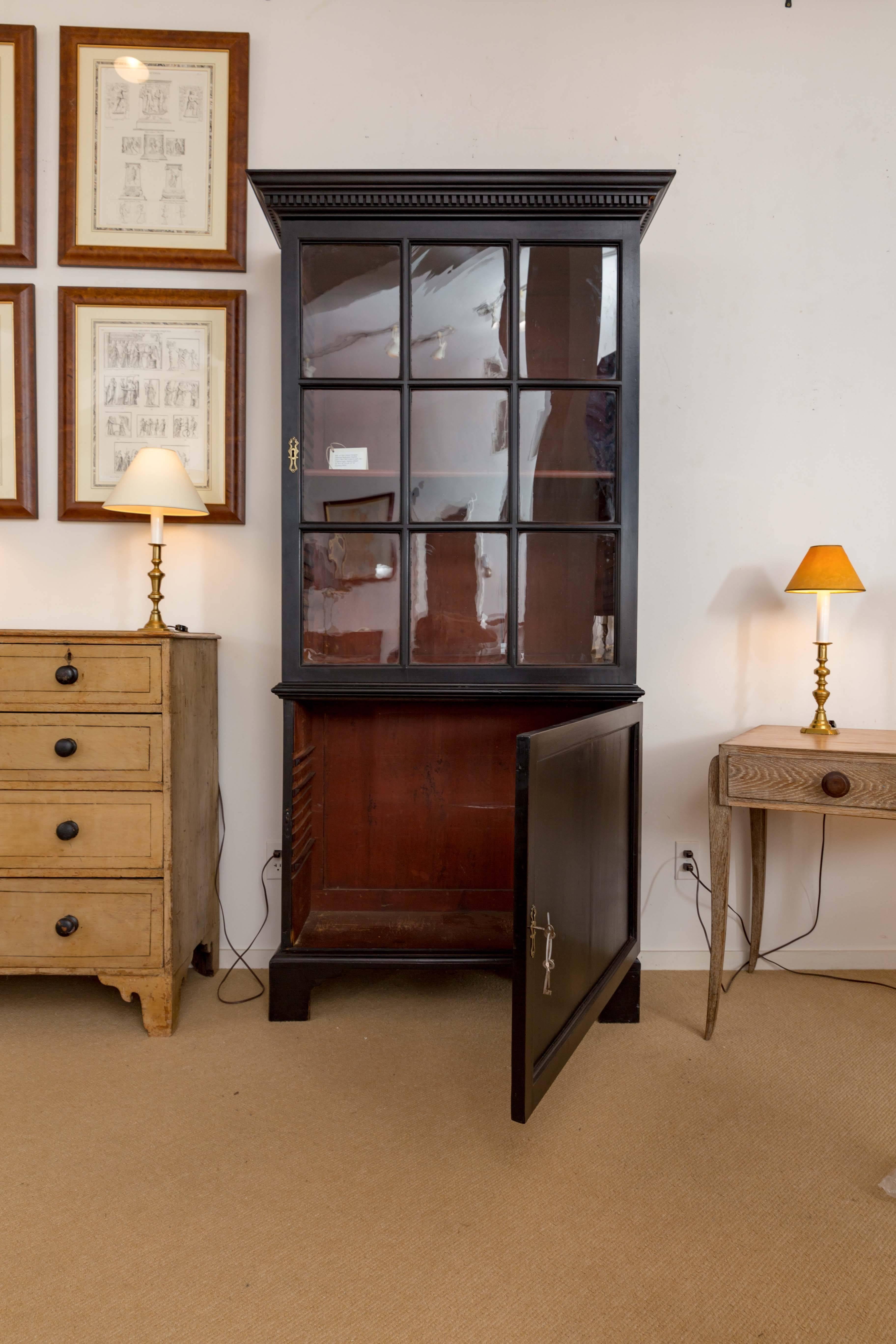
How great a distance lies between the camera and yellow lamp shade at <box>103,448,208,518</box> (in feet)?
6.36

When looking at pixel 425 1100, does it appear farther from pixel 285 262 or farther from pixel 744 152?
pixel 744 152

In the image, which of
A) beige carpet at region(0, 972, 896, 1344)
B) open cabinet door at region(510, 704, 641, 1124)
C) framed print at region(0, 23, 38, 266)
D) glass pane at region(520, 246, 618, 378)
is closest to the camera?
beige carpet at region(0, 972, 896, 1344)

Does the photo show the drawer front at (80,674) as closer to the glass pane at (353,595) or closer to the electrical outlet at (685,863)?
the glass pane at (353,595)

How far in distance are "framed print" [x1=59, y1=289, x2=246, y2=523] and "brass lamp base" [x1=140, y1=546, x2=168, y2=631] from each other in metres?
0.24

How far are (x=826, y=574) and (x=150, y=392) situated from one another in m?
1.99

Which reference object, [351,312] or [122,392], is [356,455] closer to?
[351,312]

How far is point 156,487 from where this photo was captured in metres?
1.95

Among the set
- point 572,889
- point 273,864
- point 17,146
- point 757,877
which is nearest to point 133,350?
point 17,146

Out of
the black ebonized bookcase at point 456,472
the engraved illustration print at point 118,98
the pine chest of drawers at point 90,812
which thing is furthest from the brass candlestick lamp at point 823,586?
the engraved illustration print at point 118,98

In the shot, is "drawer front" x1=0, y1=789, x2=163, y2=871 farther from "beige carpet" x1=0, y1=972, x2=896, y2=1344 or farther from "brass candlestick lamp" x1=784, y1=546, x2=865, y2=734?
"brass candlestick lamp" x1=784, y1=546, x2=865, y2=734

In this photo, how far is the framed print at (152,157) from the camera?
2.21 m

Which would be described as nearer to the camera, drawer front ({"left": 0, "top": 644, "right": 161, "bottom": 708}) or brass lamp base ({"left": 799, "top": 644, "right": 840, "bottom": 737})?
drawer front ({"left": 0, "top": 644, "right": 161, "bottom": 708})

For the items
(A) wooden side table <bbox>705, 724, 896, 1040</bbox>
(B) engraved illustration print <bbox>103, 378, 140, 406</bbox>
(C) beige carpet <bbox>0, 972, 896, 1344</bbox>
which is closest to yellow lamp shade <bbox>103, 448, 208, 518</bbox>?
(B) engraved illustration print <bbox>103, 378, 140, 406</bbox>

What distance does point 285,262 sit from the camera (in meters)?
1.90
